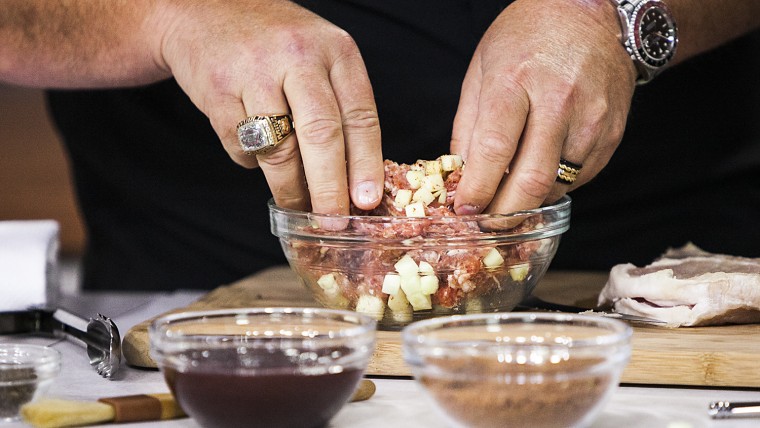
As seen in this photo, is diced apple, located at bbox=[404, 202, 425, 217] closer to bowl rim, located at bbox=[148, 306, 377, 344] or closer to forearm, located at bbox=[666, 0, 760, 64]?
bowl rim, located at bbox=[148, 306, 377, 344]

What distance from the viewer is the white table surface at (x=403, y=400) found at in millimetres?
998

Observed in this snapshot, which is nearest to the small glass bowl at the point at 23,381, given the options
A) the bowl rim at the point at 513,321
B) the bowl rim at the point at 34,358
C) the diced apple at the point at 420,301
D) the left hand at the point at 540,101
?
the bowl rim at the point at 34,358

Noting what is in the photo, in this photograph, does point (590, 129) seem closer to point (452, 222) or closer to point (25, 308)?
point (452, 222)

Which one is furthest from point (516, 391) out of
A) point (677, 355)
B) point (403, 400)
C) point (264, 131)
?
point (264, 131)

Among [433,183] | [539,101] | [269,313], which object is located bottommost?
[269,313]

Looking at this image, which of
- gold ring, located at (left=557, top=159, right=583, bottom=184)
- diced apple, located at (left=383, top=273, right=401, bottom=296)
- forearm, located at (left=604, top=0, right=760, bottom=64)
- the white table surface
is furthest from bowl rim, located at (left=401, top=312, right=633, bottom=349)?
forearm, located at (left=604, top=0, right=760, bottom=64)

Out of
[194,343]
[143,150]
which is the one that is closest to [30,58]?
[143,150]

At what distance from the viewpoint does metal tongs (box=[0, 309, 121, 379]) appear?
47.7 inches

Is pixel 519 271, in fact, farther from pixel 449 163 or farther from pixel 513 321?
pixel 513 321

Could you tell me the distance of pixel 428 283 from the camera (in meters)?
1.30

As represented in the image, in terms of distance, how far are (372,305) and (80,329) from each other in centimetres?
40

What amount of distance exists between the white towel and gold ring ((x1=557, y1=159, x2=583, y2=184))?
79cm

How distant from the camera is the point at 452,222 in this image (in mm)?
1286

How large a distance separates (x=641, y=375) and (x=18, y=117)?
346 centimetres
